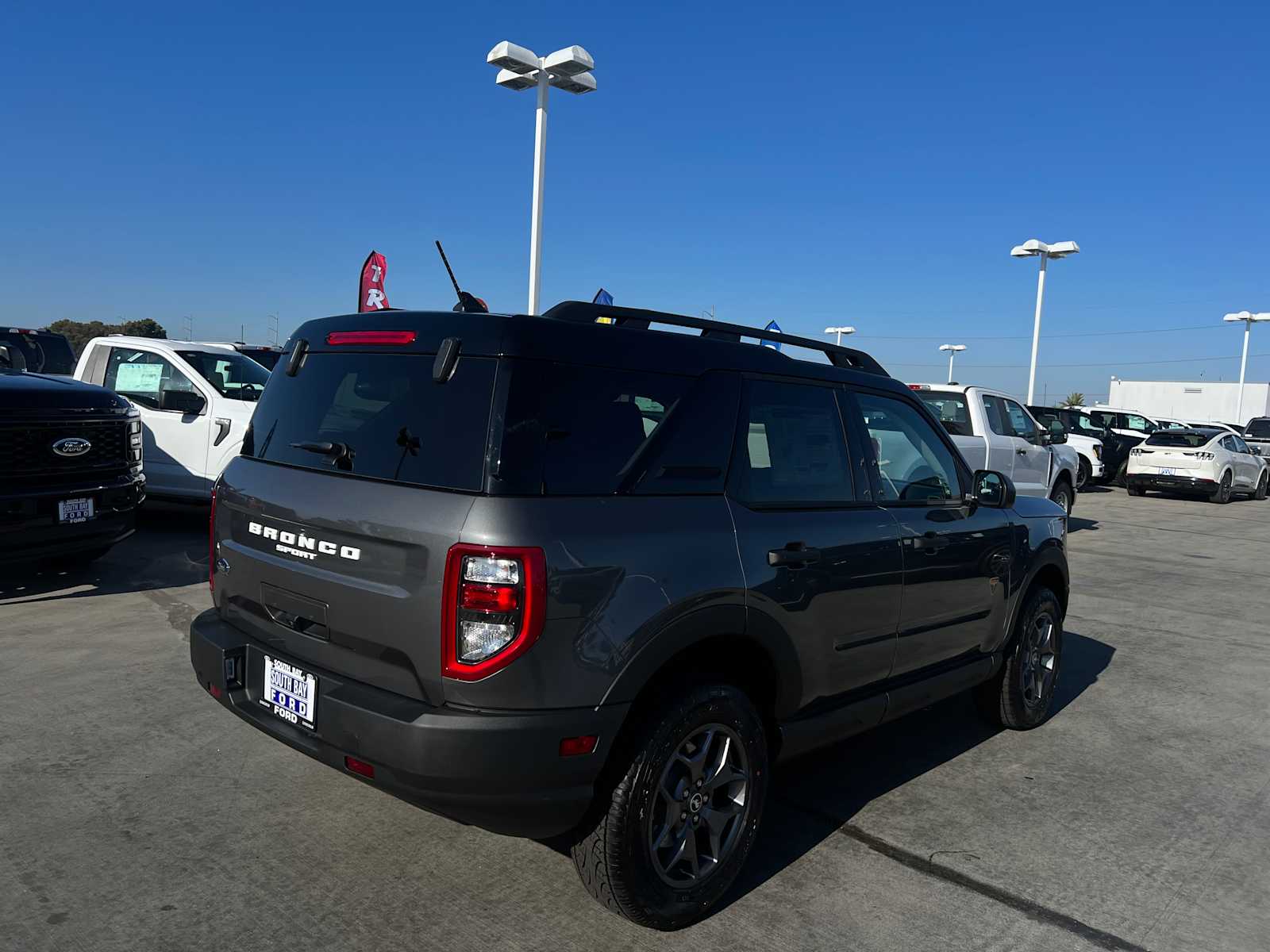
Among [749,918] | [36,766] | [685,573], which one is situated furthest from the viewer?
[36,766]

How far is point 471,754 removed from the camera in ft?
8.55

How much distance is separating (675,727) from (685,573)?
47 centimetres

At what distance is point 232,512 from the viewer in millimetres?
3473

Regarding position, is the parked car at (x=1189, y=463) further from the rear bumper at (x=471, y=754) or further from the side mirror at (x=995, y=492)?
the rear bumper at (x=471, y=754)

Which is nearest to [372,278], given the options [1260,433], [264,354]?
[264,354]

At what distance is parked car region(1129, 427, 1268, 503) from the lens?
2005cm

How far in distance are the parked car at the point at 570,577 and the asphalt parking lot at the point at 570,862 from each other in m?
0.42

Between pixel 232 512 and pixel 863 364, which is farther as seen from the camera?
pixel 863 364

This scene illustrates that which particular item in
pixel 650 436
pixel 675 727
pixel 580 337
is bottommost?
pixel 675 727

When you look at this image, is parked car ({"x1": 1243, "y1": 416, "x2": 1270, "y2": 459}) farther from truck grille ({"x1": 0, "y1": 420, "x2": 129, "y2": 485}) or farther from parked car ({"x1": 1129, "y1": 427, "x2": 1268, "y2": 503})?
truck grille ({"x1": 0, "y1": 420, "x2": 129, "y2": 485})

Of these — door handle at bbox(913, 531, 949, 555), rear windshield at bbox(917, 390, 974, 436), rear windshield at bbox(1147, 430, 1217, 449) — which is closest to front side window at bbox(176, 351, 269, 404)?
rear windshield at bbox(917, 390, 974, 436)

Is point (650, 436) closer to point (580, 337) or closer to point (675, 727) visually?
point (580, 337)

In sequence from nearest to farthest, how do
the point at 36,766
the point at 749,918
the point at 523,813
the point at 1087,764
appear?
1. the point at 523,813
2. the point at 749,918
3. the point at 36,766
4. the point at 1087,764

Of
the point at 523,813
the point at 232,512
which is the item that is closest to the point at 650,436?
the point at 523,813
